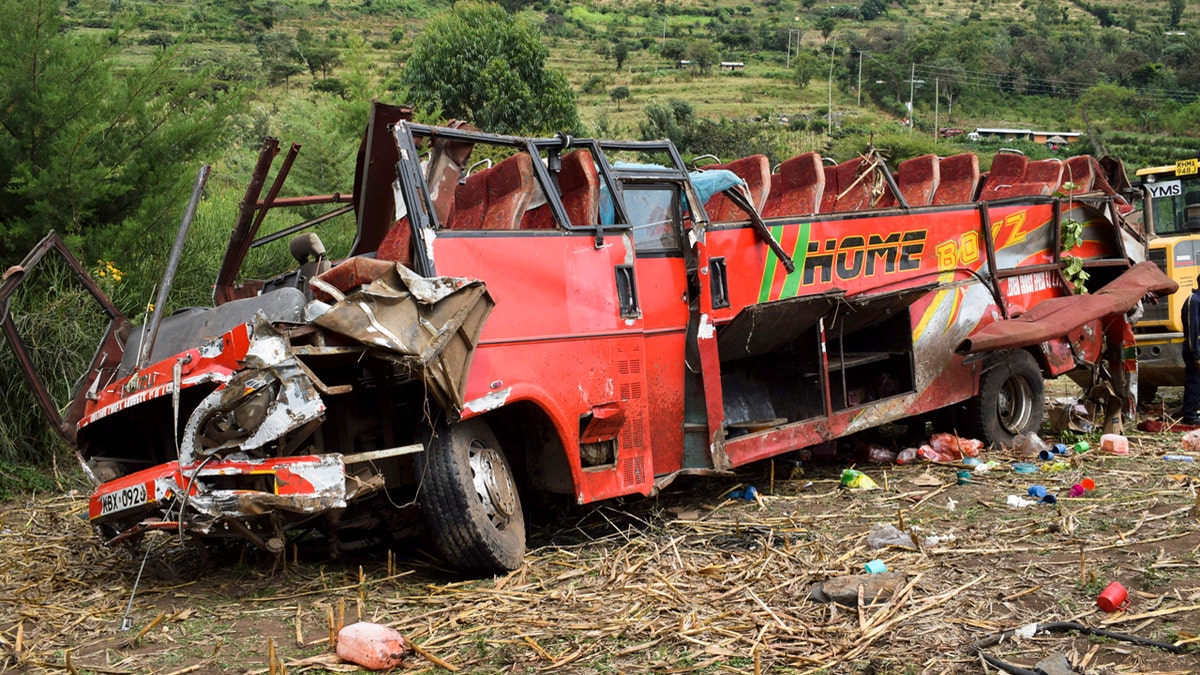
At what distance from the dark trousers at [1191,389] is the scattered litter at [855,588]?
6.94 m

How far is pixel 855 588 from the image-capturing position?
17.5 ft

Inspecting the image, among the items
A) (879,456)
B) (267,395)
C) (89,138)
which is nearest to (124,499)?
(267,395)

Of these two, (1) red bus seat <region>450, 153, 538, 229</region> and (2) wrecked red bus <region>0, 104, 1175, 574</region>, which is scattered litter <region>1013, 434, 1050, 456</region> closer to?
(2) wrecked red bus <region>0, 104, 1175, 574</region>

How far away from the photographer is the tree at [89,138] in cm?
959

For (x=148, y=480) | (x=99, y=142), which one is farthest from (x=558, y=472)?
(x=99, y=142)

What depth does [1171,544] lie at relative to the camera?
6211 millimetres

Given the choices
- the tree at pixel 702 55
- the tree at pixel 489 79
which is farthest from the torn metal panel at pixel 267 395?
the tree at pixel 702 55

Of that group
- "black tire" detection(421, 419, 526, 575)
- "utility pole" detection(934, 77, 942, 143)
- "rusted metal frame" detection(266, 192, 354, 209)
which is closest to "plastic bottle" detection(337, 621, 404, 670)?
"black tire" detection(421, 419, 526, 575)

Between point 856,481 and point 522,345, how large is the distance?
11.3 ft

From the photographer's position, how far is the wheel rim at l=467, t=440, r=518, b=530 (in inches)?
230

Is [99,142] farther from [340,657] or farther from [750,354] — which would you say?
[340,657]

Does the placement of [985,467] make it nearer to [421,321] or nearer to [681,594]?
[681,594]

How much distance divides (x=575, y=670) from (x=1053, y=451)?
6548 millimetres

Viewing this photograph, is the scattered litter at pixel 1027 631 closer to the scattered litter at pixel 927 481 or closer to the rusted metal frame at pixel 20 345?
the scattered litter at pixel 927 481
